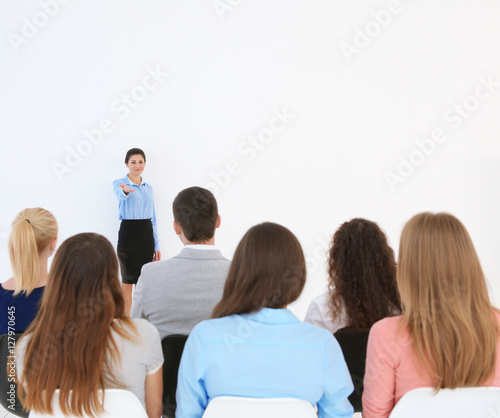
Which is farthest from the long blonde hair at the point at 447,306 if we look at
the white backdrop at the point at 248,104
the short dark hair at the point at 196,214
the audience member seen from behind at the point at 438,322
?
the white backdrop at the point at 248,104

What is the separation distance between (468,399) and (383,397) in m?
0.24

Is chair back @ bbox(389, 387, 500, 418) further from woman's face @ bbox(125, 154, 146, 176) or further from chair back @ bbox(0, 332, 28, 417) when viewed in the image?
woman's face @ bbox(125, 154, 146, 176)

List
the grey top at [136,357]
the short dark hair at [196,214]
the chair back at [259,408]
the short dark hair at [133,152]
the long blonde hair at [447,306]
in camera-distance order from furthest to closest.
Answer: the short dark hair at [133,152]
the short dark hair at [196,214]
the grey top at [136,357]
the long blonde hair at [447,306]
the chair back at [259,408]

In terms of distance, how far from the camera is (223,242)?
4.59 metres

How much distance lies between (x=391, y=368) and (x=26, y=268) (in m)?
1.36

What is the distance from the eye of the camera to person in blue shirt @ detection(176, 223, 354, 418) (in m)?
1.25

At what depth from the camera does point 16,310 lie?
182 centimetres

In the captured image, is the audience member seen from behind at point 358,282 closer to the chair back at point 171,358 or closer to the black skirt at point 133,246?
the chair back at point 171,358

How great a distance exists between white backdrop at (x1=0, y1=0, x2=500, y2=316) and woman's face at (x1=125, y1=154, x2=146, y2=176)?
24 centimetres

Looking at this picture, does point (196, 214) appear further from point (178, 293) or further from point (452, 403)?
point (452, 403)

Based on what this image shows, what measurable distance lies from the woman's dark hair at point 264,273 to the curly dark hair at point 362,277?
1.78ft

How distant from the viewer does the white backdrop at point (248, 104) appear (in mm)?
4434

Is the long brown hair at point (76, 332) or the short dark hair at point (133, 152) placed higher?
the short dark hair at point (133, 152)

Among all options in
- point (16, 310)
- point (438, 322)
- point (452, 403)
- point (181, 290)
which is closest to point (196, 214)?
point (181, 290)
